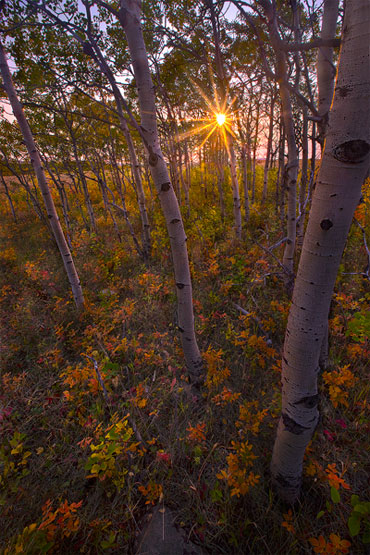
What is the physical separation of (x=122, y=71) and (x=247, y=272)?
20.3 ft

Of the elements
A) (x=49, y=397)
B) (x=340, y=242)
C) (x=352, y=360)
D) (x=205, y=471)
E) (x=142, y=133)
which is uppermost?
(x=142, y=133)

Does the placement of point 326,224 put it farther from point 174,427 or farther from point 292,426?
point 174,427

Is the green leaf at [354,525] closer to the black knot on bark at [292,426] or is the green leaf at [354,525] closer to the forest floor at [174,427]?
the forest floor at [174,427]

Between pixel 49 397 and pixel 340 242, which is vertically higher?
pixel 340 242

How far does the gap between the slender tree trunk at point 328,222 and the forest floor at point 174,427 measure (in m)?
0.65

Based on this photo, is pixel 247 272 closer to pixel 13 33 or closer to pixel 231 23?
pixel 231 23

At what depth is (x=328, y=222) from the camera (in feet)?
3.35

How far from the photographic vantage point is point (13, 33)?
4488 millimetres

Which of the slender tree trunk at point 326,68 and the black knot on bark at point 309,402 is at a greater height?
the slender tree trunk at point 326,68

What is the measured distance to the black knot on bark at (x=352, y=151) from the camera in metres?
0.88

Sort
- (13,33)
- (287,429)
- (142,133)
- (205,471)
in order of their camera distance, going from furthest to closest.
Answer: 1. (13,33)
2. (205,471)
3. (142,133)
4. (287,429)

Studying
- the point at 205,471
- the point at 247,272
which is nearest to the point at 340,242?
the point at 205,471

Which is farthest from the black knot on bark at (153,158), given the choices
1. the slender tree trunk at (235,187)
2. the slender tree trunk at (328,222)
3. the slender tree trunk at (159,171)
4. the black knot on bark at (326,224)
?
the slender tree trunk at (235,187)

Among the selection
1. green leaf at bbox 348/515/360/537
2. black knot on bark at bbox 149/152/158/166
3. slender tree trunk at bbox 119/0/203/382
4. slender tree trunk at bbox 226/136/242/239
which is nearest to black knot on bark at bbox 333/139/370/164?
slender tree trunk at bbox 119/0/203/382
